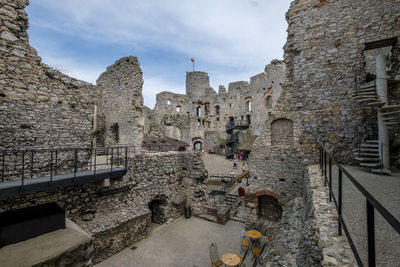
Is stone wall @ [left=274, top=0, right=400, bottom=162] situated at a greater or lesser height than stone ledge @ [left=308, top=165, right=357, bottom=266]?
greater

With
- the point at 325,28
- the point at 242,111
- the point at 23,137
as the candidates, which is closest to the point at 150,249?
the point at 23,137

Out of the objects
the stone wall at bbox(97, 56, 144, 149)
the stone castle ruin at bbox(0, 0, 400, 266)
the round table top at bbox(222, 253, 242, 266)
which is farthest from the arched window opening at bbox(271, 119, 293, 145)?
the stone wall at bbox(97, 56, 144, 149)

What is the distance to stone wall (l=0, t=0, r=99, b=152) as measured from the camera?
18.3ft

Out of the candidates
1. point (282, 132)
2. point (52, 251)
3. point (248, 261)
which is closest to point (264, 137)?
point (282, 132)

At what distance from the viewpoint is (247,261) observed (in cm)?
679

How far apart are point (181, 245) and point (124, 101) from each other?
27.1 ft

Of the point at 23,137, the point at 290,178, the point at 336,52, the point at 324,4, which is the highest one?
the point at 324,4

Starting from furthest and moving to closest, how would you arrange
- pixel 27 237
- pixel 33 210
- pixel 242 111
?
1. pixel 242 111
2. pixel 33 210
3. pixel 27 237

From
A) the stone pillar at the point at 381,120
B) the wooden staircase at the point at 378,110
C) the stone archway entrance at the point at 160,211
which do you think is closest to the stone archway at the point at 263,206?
the wooden staircase at the point at 378,110

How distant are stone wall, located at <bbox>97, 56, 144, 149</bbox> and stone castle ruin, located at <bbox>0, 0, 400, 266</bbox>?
754mm

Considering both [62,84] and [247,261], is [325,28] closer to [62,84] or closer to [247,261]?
[247,261]

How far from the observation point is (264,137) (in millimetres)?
8414

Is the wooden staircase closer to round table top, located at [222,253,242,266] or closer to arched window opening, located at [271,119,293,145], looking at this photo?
arched window opening, located at [271,119,293,145]

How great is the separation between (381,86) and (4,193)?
33.6ft
